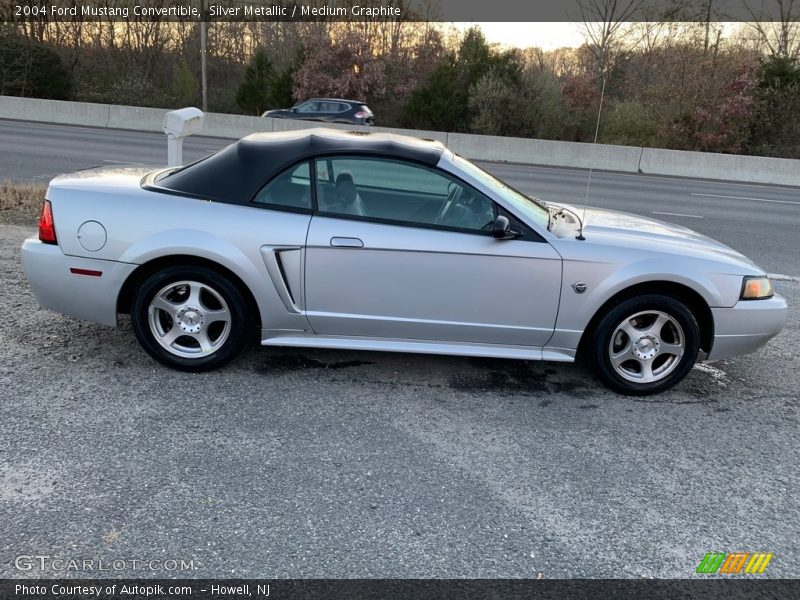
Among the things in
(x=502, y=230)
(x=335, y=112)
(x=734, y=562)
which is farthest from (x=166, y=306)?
(x=335, y=112)

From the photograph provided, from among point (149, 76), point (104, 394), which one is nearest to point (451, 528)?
point (104, 394)

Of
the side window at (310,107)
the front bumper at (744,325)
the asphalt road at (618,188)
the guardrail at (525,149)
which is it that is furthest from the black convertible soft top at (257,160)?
the side window at (310,107)

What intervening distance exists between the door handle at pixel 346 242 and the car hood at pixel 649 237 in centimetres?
143

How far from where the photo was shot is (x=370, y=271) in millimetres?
4098

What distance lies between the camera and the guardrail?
775 inches

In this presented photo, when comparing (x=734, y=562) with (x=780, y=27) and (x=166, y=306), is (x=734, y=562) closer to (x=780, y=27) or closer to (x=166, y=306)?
(x=166, y=306)

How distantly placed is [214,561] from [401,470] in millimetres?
1032

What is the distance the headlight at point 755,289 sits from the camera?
4309 millimetres

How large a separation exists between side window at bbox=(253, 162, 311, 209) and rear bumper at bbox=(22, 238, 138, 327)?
0.92 meters

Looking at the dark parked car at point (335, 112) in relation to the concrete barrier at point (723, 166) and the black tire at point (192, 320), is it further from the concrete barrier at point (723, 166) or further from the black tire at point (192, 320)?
the black tire at point (192, 320)

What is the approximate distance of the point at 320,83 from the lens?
28.9 m

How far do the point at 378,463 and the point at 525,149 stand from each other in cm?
1879

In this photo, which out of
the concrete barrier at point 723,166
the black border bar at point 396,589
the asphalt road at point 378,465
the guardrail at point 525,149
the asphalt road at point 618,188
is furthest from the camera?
the guardrail at point 525,149

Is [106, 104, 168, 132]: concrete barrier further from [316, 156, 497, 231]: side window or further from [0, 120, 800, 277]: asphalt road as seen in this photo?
[316, 156, 497, 231]: side window
